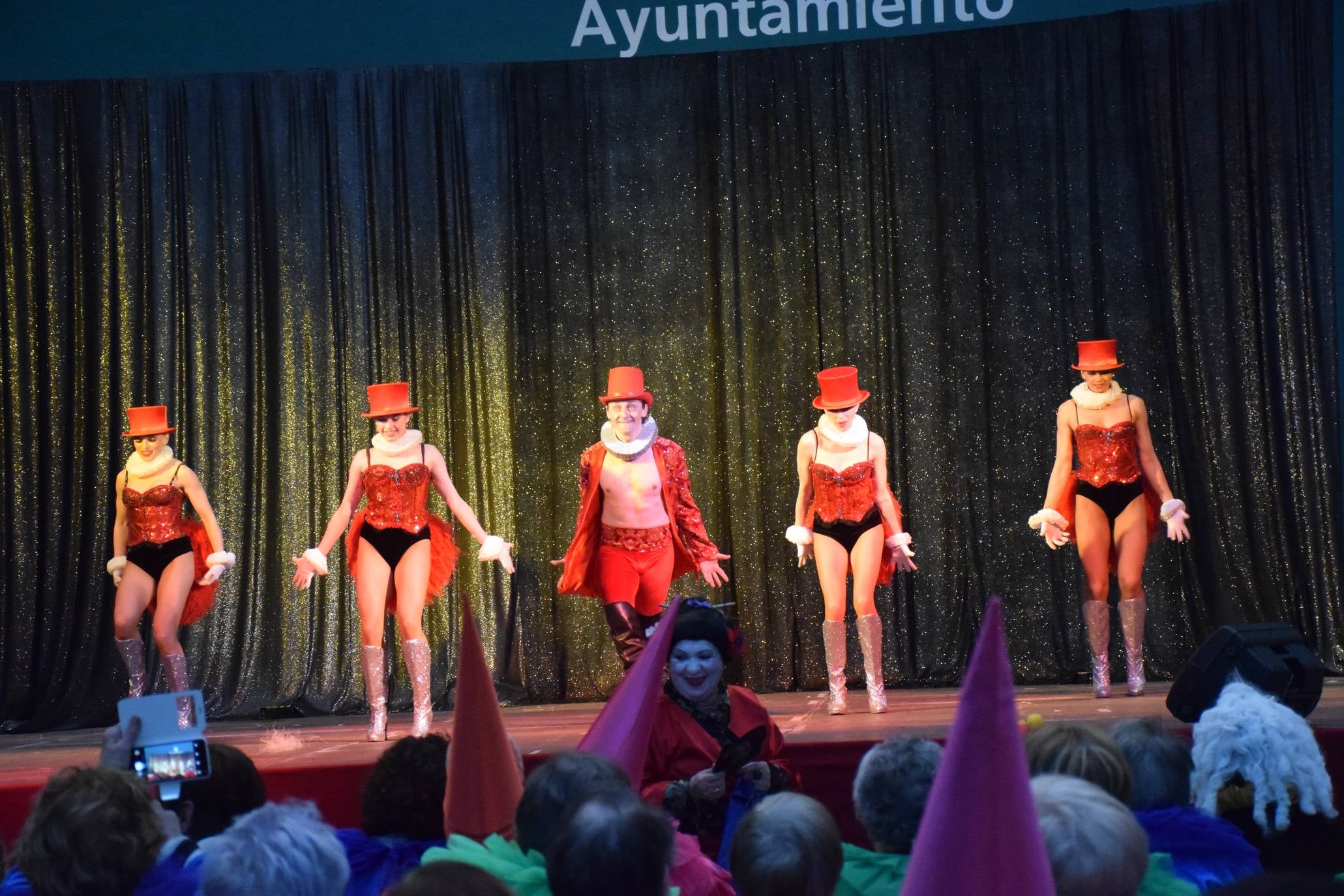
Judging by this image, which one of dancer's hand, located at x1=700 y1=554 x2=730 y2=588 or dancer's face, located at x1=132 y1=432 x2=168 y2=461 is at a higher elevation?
dancer's face, located at x1=132 y1=432 x2=168 y2=461

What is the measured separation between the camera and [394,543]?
7246mm

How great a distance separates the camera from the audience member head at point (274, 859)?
197cm

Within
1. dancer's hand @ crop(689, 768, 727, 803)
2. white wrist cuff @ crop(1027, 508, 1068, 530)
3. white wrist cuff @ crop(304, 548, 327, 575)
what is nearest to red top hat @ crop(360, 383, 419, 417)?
white wrist cuff @ crop(304, 548, 327, 575)

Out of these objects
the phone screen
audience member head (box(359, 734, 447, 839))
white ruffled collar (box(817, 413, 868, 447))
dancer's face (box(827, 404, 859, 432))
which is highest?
dancer's face (box(827, 404, 859, 432))

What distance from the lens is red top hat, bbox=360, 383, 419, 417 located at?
732 centimetres

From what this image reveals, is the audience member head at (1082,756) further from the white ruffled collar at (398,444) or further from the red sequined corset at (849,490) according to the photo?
the white ruffled collar at (398,444)

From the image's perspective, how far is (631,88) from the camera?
9148 millimetres

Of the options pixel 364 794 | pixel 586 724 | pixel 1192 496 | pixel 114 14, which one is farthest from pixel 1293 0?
pixel 364 794

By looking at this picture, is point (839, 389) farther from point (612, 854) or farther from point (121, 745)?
point (612, 854)

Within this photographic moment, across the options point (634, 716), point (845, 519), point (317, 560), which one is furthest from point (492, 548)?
point (634, 716)

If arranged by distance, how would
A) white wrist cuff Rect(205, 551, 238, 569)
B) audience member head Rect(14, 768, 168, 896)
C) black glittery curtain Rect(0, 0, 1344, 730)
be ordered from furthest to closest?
black glittery curtain Rect(0, 0, 1344, 730)
white wrist cuff Rect(205, 551, 238, 569)
audience member head Rect(14, 768, 168, 896)

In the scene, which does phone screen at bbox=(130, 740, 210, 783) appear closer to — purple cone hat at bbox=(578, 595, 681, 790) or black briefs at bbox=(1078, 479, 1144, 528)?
purple cone hat at bbox=(578, 595, 681, 790)

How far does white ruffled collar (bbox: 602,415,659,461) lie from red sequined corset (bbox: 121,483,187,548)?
2.12m

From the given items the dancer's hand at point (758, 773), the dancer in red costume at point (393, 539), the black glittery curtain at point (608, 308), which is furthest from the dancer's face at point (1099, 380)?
the dancer's hand at point (758, 773)
